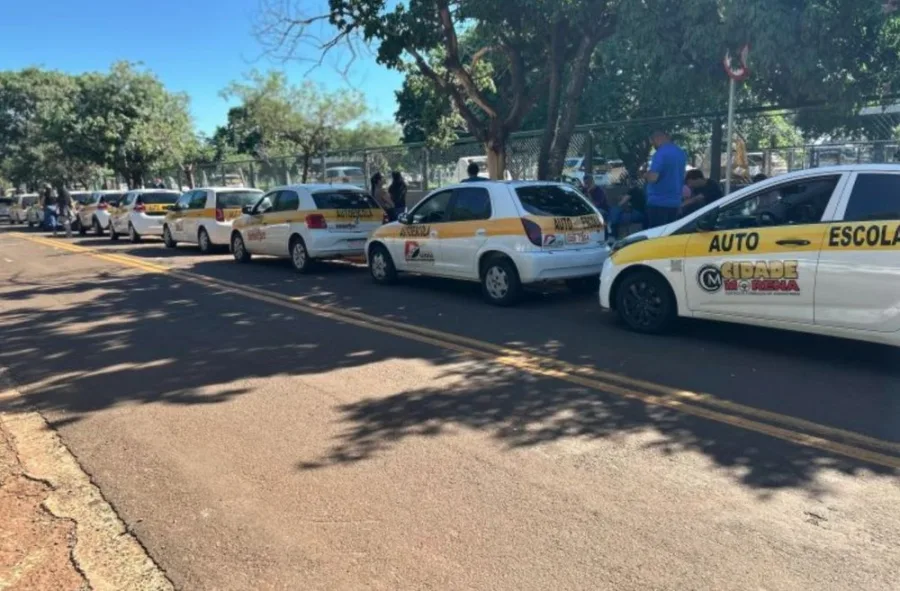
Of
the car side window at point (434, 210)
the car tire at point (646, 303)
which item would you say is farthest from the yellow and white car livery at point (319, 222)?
the car tire at point (646, 303)

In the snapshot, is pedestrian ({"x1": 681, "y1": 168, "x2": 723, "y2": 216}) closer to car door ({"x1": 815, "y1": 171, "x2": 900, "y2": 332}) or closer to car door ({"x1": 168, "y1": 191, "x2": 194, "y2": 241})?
car door ({"x1": 815, "y1": 171, "x2": 900, "y2": 332})

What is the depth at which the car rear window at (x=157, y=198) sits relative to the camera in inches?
873

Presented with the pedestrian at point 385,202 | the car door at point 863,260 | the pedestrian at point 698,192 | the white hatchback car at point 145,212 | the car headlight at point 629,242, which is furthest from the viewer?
the white hatchback car at point 145,212

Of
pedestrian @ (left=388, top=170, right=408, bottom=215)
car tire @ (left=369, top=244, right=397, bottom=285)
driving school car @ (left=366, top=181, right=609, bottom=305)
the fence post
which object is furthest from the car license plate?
pedestrian @ (left=388, top=170, right=408, bottom=215)

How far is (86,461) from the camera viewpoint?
15.4 ft

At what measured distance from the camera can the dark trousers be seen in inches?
405

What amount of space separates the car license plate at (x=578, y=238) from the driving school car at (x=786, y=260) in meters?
1.63

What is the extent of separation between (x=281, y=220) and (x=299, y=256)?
917mm

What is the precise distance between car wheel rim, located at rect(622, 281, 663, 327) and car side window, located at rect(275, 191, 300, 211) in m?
7.62

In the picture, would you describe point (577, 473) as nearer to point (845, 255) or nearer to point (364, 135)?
point (845, 255)

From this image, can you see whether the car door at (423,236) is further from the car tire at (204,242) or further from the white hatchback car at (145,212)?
the white hatchback car at (145,212)

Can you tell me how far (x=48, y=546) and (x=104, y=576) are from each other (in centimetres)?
52

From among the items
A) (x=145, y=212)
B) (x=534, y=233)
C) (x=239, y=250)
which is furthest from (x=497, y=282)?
(x=145, y=212)

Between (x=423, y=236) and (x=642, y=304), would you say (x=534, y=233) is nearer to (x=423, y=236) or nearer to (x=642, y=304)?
(x=642, y=304)
